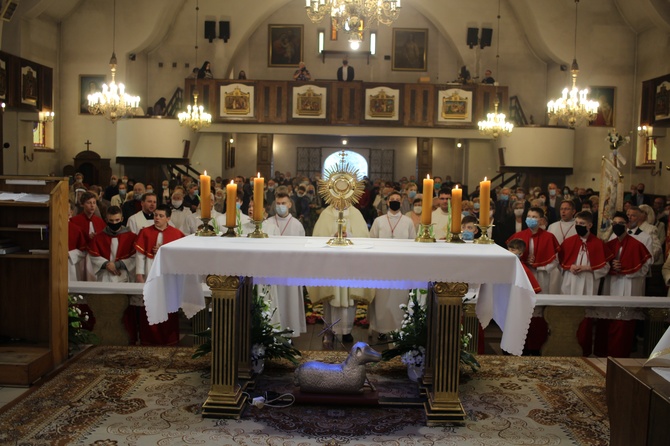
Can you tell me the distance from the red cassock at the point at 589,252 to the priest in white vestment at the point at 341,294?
96.2 inches

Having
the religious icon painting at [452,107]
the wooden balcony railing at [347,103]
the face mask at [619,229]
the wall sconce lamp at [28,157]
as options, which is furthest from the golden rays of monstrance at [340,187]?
the religious icon painting at [452,107]

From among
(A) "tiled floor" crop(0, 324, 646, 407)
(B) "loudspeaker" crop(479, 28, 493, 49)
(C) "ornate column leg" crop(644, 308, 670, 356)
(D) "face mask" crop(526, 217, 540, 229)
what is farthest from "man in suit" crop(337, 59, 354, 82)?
(C) "ornate column leg" crop(644, 308, 670, 356)

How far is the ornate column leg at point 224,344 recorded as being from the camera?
5617 millimetres

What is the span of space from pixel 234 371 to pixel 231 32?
22.2 m

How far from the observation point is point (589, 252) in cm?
904

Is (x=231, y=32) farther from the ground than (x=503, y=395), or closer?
farther from the ground

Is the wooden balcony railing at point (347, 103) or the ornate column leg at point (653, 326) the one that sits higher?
the wooden balcony railing at point (347, 103)

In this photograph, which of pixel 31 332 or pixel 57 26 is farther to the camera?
pixel 57 26

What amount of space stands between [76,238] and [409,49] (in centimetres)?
2154

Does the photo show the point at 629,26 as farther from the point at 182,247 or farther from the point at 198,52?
the point at 182,247

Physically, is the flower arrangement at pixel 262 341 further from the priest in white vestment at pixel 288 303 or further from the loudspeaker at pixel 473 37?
the loudspeaker at pixel 473 37

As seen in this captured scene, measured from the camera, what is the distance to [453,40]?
26.6m

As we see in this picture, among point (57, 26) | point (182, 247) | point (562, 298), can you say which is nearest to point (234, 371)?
point (182, 247)

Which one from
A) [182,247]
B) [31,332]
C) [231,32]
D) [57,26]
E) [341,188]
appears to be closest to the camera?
[182,247]
